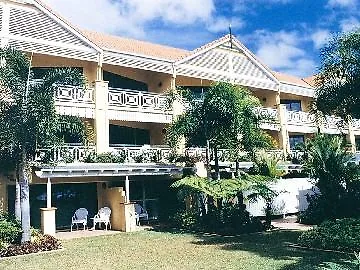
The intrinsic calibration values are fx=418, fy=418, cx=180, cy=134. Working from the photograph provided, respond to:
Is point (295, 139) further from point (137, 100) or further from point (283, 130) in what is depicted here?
point (137, 100)

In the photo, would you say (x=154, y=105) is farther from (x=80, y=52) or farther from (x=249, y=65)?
(x=249, y=65)

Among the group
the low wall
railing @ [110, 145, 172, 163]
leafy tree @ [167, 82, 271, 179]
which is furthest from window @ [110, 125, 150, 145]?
the low wall

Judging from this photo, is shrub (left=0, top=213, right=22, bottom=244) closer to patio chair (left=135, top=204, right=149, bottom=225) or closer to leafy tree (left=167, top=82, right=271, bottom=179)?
patio chair (left=135, top=204, right=149, bottom=225)

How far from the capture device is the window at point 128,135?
24080mm

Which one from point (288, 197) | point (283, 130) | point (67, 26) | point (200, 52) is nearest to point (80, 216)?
point (67, 26)

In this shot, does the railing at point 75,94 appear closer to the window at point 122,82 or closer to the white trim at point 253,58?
the window at point 122,82

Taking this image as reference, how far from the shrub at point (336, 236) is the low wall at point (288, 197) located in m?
8.23

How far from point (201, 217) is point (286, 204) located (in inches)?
253

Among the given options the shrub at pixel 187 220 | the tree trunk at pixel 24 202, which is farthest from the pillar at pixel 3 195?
the shrub at pixel 187 220

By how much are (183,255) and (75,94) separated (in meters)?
11.7

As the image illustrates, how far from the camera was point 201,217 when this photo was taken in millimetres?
18641

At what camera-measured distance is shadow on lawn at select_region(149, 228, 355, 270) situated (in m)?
10.7

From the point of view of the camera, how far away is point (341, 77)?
14.7m

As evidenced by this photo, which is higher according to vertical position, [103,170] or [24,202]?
[103,170]
